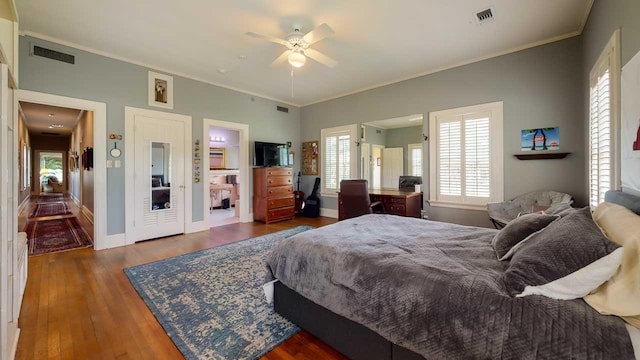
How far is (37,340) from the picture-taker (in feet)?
6.04

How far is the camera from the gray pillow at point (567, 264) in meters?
1.04

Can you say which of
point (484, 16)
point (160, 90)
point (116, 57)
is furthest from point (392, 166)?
point (116, 57)

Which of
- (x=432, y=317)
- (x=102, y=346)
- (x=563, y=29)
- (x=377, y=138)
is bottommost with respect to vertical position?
(x=102, y=346)

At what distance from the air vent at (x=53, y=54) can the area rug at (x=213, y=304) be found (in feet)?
9.99

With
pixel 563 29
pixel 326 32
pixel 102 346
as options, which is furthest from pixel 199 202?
pixel 563 29

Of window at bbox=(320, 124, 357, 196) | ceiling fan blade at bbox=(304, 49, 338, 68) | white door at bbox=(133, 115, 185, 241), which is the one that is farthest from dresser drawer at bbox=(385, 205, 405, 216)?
white door at bbox=(133, 115, 185, 241)

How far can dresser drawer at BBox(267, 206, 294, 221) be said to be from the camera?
5832 mm

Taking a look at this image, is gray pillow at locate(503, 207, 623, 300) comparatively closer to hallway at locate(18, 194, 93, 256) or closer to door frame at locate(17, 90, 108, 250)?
door frame at locate(17, 90, 108, 250)

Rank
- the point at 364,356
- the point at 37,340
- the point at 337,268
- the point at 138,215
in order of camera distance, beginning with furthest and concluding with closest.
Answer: the point at 138,215 < the point at 37,340 < the point at 337,268 < the point at 364,356

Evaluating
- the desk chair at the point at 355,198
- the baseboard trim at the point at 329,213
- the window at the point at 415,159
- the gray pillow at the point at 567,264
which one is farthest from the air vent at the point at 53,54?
the window at the point at 415,159

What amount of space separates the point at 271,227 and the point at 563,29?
538 cm

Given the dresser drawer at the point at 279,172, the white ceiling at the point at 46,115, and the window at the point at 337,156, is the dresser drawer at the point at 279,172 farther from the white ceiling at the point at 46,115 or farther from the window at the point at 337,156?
the white ceiling at the point at 46,115

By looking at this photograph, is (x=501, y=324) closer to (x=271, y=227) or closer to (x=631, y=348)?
(x=631, y=348)

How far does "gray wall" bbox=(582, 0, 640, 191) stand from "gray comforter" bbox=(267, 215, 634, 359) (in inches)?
53.0
